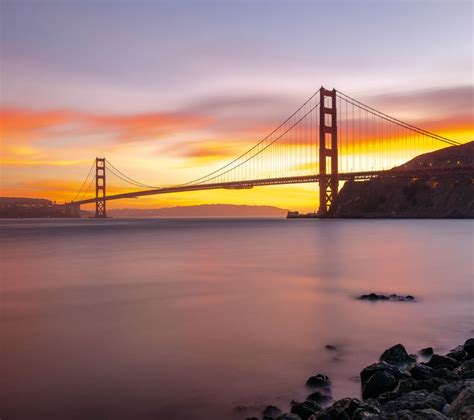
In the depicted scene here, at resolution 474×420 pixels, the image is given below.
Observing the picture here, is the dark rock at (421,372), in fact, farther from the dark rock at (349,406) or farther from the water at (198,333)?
the dark rock at (349,406)

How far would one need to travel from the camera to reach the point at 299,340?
26.2ft

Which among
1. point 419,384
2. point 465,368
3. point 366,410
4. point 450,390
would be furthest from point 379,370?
point 366,410

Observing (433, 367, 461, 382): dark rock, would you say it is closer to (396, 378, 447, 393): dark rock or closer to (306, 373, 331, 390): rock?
(396, 378, 447, 393): dark rock

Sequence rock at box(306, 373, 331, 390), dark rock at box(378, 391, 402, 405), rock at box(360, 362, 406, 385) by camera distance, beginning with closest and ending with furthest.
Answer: dark rock at box(378, 391, 402, 405)
rock at box(360, 362, 406, 385)
rock at box(306, 373, 331, 390)

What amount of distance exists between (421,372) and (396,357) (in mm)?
1022

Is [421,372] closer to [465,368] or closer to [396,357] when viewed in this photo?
[465,368]

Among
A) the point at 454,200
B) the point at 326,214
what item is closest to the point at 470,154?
the point at 454,200

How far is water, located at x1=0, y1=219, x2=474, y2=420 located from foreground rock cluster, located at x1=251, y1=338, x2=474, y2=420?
286mm

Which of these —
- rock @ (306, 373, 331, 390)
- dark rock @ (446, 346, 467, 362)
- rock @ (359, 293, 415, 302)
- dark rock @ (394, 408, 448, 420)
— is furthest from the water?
dark rock @ (394, 408, 448, 420)

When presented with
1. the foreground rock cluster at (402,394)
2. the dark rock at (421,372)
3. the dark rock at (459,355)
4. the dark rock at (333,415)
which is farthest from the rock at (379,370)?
the dark rock at (333,415)

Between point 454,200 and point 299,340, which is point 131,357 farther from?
point 454,200

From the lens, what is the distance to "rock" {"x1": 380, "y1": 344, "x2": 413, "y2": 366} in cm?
648

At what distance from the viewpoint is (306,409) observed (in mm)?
4695

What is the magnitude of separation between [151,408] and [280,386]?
1584 millimetres
